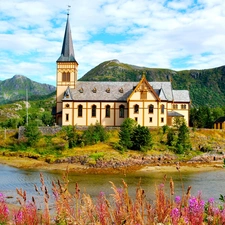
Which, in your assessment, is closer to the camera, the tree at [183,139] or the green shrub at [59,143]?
the tree at [183,139]

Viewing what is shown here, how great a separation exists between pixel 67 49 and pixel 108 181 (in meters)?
46.1

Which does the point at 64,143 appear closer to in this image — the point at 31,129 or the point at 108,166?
the point at 31,129

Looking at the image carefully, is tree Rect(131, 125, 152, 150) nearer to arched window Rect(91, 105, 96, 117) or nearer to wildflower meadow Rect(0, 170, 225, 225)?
arched window Rect(91, 105, 96, 117)

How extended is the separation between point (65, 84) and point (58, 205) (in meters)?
70.9

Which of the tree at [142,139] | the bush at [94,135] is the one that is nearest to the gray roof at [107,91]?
the bush at [94,135]

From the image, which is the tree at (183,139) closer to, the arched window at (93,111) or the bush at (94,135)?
the bush at (94,135)

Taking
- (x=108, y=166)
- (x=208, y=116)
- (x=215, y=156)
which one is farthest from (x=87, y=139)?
(x=208, y=116)

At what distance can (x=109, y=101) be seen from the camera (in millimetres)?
74188

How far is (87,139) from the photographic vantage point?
62250 mm

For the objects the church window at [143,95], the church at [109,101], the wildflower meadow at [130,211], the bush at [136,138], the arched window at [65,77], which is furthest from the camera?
the arched window at [65,77]

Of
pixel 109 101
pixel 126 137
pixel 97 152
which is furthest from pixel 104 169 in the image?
pixel 109 101

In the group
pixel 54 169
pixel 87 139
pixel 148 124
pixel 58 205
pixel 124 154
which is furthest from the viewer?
pixel 148 124

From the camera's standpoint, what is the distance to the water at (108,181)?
33938 millimetres

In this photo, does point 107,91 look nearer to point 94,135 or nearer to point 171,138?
point 94,135
